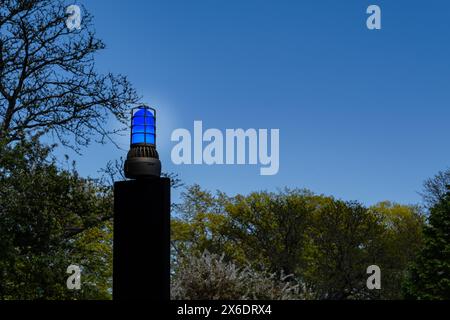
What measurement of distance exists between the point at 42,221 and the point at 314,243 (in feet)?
104

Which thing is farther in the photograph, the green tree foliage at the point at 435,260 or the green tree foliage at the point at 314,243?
the green tree foliage at the point at 314,243

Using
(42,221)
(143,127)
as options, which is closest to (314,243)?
(42,221)

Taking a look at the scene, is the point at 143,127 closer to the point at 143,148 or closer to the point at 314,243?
the point at 143,148

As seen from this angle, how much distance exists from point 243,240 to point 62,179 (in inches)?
1208

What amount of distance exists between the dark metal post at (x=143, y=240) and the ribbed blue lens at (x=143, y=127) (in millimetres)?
499

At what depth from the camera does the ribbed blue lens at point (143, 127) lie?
5301 millimetres

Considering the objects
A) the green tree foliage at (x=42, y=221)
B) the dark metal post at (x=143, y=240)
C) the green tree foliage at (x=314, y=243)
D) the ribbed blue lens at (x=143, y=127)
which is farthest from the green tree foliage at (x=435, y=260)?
the dark metal post at (x=143, y=240)

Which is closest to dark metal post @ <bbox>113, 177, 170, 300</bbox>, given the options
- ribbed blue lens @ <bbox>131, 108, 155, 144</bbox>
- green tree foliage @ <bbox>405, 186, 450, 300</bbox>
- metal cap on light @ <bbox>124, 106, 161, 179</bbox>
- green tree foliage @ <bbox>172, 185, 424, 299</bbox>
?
metal cap on light @ <bbox>124, 106, 161, 179</bbox>

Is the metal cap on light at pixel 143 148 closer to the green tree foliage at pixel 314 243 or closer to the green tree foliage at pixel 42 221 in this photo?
the green tree foliage at pixel 42 221

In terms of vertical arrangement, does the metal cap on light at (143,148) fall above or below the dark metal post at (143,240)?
above

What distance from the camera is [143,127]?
532cm

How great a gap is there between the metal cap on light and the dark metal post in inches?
5.7

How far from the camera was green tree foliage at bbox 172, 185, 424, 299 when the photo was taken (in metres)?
47.7

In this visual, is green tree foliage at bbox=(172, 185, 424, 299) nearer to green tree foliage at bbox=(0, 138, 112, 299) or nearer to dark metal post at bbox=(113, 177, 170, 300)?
green tree foliage at bbox=(0, 138, 112, 299)
